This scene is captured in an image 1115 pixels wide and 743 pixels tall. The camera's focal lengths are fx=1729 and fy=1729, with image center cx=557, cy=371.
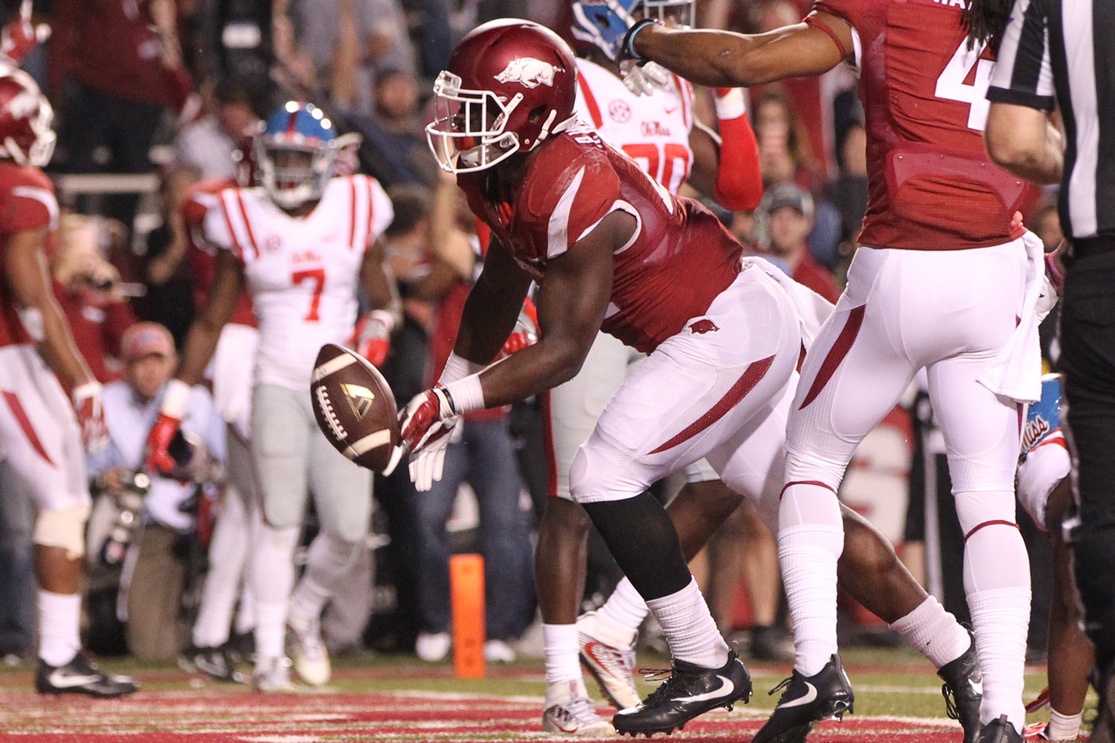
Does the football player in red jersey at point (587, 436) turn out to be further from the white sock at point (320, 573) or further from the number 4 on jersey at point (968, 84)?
the white sock at point (320, 573)

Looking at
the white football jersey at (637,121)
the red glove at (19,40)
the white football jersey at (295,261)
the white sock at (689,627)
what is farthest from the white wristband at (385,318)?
the red glove at (19,40)

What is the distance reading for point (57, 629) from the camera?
5996 millimetres

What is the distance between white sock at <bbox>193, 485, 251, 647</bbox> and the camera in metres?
7.18

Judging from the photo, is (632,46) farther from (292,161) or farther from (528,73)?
(292,161)

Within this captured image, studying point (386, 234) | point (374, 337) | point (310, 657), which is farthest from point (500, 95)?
point (386, 234)

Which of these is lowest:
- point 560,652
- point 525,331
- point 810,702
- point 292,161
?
point 560,652

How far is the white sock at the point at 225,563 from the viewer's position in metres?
7.18

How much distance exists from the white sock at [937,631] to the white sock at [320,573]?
303 centimetres

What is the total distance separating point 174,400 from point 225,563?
1055 mm

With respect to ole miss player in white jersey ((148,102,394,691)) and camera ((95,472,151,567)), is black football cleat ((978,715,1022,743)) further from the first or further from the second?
→ camera ((95,472,151,567))

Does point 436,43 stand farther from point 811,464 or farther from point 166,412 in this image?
point 811,464

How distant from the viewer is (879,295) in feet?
12.0

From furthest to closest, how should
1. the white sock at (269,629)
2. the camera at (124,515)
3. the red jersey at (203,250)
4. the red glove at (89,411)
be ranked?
the camera at (124,515)
the red jersey at (203,250)
the white sock at (269,629)
the red glove at (89,411)

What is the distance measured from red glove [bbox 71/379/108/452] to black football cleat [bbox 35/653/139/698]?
76 centimetres
